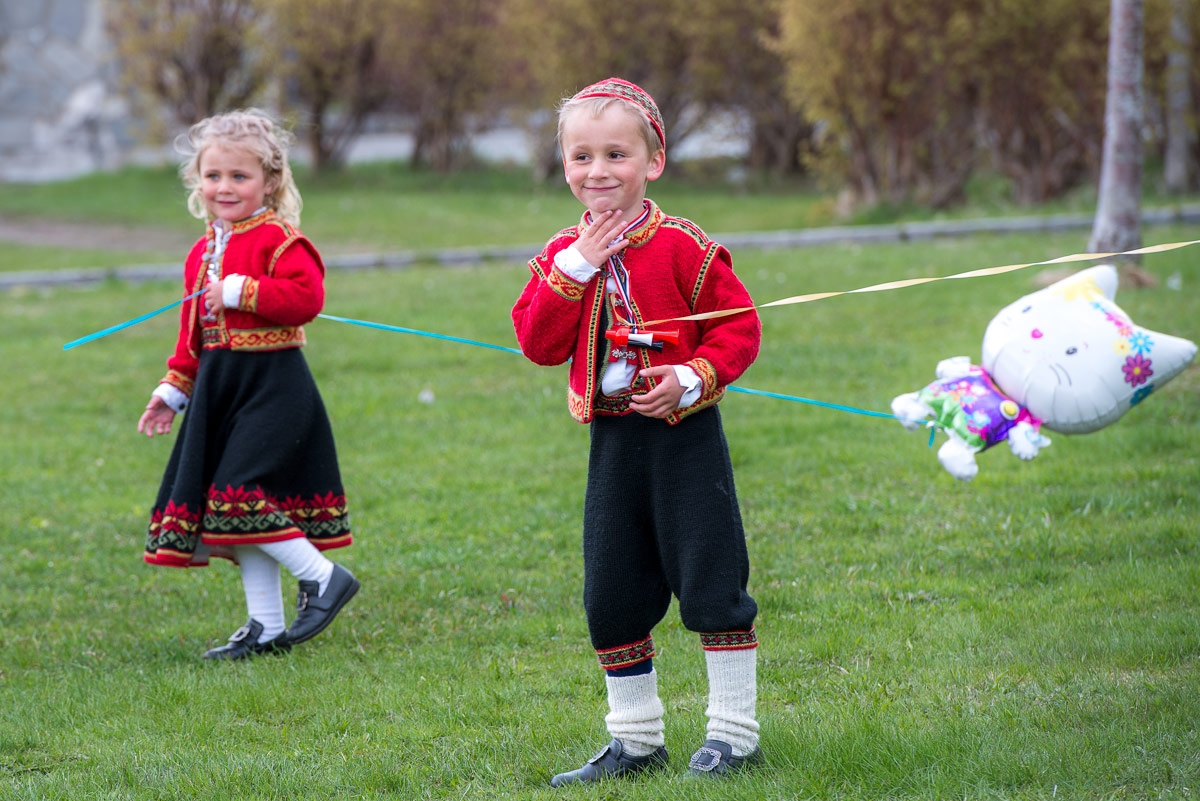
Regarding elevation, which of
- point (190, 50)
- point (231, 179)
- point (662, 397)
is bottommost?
point (662, 397)

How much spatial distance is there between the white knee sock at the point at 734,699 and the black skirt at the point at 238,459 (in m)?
1.83

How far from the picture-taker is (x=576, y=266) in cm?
306

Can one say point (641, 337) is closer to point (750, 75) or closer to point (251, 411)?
point (251, 411)

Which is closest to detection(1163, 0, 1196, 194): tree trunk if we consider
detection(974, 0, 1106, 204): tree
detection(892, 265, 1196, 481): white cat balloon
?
detection(974, 0, 1106, 204): tree

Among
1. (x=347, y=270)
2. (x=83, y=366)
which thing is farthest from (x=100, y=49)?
(x=83, y=366)

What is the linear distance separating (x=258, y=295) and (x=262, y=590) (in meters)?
1.05

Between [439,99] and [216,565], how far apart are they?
1897cm

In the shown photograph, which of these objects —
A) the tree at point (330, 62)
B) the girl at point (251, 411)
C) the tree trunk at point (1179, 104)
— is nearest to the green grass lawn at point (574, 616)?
the girl at point (251, 411)

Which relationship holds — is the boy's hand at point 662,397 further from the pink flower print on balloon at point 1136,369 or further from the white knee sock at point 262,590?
the white knee sock at point 262,590

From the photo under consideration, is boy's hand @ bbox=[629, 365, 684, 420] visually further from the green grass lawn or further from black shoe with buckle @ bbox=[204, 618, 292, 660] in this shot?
black shoe with buckle @ bbox=[204, 618, 292, 660]

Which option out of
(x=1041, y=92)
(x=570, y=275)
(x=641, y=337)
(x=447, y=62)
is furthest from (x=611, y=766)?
(x=447, y=62)

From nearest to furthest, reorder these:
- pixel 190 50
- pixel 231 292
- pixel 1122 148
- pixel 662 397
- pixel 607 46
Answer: pixel 662 397
pixel 231 292
pixel 1122 148
pixel 607 46
pixel 190 50

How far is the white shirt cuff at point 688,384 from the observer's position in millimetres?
3045

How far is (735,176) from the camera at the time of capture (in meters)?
23.6
